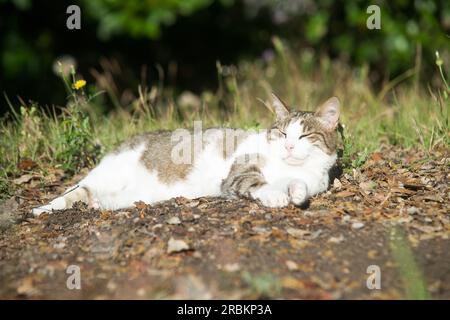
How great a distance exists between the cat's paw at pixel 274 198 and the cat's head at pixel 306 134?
0.98 feet

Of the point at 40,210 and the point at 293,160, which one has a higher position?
the point at 293,160

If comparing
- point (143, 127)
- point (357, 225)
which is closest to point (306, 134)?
point (357, 225)

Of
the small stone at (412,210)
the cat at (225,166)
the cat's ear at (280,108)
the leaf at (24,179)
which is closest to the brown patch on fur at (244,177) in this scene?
the cat at (225,166)

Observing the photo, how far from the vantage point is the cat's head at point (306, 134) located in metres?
3.23

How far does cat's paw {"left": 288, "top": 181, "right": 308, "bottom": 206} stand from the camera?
298 cm

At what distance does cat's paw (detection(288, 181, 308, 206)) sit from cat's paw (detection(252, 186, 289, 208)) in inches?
1.5

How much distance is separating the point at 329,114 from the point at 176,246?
4.79 feet

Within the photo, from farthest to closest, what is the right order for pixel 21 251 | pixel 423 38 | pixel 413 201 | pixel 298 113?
pixel 423 38 < pixel 298 113 < pixel 413 201 < pixel 21 251

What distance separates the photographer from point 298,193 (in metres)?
2.98

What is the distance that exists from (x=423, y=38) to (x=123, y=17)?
3.30m

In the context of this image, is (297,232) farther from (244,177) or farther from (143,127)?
(143,127)

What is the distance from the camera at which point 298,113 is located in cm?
354
